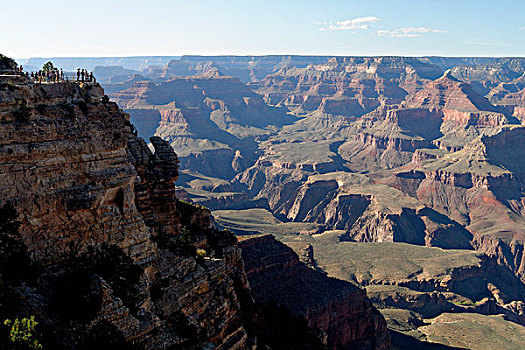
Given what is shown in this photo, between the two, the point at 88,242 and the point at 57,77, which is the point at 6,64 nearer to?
the point at 57,77

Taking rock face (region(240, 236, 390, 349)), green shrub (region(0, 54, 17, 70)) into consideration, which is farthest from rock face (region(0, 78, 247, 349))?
rock face (region(240, 236, 390, 349))

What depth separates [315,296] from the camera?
74812 millimetres

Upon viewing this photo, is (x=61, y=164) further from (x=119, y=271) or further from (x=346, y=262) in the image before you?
(x=346, y=262)

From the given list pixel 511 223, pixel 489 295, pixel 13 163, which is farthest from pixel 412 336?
pixel 511 223

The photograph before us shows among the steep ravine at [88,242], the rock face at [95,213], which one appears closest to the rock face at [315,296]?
the rock face at [95,213]

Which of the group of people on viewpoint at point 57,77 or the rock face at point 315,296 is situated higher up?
the group of people on viewpoint at point 57,77

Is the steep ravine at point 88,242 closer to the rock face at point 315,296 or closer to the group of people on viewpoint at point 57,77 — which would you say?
the group of people on viewpoint at point 57,77

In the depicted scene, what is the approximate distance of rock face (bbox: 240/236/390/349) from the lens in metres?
71.3

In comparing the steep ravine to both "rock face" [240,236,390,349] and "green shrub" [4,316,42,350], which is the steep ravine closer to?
"green shrub" [4,316,42,350]

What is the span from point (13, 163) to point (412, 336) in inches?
3357

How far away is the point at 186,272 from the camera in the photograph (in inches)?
1155

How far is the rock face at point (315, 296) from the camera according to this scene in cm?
7131

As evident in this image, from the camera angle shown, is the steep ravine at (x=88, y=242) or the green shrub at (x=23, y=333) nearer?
the green shrub at (x=23, y=333)

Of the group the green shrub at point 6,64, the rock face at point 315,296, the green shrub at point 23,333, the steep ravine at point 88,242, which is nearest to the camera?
the green shrub at point 23,333
